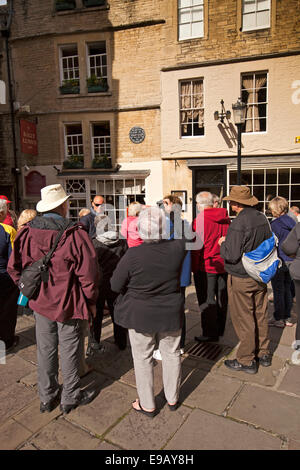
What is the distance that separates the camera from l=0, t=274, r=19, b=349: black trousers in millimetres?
4242

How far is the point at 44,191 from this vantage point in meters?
3.05

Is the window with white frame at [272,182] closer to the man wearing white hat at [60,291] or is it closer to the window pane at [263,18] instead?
the window pane at [263,18]

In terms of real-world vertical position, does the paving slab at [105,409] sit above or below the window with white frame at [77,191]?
below

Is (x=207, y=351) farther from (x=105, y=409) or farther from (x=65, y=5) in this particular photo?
(x=65, y=5)

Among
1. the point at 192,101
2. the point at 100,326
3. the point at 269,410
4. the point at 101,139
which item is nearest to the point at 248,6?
the point at 192,101

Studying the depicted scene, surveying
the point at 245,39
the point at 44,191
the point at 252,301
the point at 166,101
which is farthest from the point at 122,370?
the point at 245,39

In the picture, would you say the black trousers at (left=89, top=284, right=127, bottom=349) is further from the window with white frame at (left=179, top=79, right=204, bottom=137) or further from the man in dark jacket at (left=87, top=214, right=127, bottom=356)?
the window with white frame at (left=179, top=79, right=204, bottom=137)

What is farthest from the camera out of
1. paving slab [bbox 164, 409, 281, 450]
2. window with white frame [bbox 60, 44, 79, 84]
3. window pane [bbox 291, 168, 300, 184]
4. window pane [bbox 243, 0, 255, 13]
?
window with white frame [bbox 60, 44, 79, 84]

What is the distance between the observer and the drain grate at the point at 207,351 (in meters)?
3.95

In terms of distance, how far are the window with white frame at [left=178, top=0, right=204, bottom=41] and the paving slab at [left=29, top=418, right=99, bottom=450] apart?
40.8ft

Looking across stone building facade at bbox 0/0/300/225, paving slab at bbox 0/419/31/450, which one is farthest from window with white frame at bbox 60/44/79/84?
paving slab at bbox 0/419/31/450

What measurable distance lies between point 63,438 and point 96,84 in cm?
1271

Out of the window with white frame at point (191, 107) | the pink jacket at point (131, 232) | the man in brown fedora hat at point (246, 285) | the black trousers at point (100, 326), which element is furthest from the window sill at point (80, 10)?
the black trousers at point (100, 326)

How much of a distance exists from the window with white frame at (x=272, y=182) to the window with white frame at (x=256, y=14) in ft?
15.6
